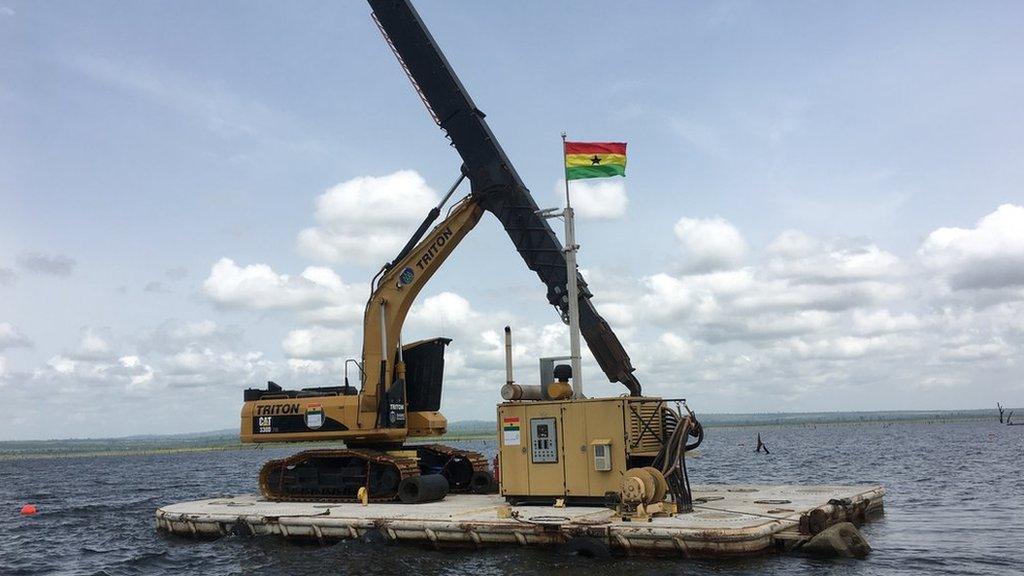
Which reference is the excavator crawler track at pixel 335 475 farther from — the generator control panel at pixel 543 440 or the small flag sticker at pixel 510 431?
the generator control panel at pixel 543 440

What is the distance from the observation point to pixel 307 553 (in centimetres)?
1936

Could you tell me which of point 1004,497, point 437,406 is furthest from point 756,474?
point 437,406

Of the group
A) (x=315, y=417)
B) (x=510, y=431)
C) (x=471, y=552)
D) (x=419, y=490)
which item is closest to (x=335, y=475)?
(x=315, y=417)

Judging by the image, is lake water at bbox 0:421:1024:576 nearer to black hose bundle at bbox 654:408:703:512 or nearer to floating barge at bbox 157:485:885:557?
floating barge at bbox 157:485:885:557

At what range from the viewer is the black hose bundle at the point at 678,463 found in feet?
61.1

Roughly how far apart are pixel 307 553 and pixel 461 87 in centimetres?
1390

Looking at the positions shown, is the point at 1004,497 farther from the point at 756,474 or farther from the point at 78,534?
the point at 78,534

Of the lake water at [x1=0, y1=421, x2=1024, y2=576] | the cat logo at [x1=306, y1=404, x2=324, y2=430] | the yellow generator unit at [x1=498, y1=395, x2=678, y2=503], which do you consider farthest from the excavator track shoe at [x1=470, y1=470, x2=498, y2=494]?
the lake water at [x1=0, y1=421, x2=1024, y2=576]

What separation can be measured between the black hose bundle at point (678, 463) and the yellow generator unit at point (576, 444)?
0.48m

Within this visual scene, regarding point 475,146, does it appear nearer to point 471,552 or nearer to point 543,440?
point 543,440

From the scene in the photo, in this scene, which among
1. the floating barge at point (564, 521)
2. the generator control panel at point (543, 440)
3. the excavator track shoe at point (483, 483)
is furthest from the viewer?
the excavator track shoe at point (483, 483)

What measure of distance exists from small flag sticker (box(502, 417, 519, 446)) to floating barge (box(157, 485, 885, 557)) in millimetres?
1565

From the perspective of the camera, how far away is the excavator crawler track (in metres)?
23.6

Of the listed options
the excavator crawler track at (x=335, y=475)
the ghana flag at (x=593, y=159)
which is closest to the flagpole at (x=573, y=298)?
the ghana flag at (x=593, y=159)
